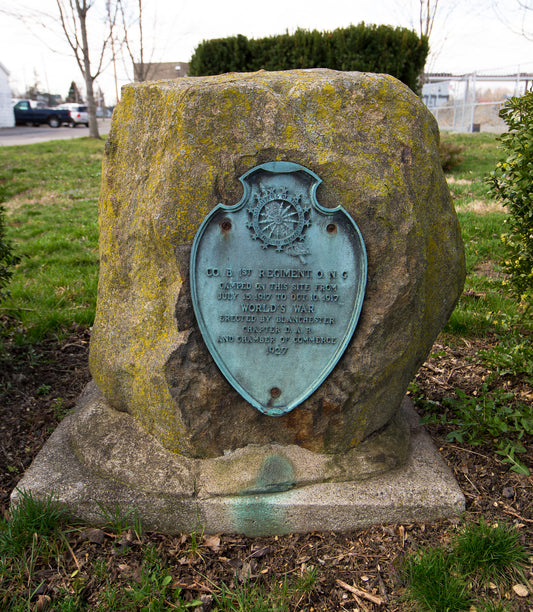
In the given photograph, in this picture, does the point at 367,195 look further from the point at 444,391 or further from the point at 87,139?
the point at 87,139

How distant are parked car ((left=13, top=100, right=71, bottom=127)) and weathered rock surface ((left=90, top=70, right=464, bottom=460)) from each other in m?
35.9

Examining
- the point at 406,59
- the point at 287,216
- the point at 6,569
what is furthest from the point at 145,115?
the point at 406,59

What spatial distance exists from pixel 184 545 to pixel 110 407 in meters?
0.82

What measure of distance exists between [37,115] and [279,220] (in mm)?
A: 37014

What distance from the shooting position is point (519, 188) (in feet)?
10.4

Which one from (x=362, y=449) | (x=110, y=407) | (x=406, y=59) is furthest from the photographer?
(x=406, y=59)

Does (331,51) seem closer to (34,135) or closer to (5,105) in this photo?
(34,135)

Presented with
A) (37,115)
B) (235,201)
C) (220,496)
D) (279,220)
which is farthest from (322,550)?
(37,115)

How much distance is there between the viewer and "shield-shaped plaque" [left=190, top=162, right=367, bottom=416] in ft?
7.45

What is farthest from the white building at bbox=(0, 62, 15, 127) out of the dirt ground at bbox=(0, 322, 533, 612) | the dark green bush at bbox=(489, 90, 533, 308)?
the dark green bush at bbox=(489, 90, 533, 308)

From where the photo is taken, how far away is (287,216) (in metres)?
2.30

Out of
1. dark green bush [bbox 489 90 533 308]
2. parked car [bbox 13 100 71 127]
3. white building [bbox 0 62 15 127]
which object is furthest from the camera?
parked car [bbox 13 100 71 127]

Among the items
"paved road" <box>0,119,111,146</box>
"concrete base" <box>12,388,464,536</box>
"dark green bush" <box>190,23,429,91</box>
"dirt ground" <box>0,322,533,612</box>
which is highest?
"dark green bush" <box>190,23,429,91</box>

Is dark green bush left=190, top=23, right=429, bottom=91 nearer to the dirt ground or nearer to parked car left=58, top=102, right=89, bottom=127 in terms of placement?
the dirt ground
